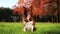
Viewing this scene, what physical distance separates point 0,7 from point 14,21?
9.6 inches

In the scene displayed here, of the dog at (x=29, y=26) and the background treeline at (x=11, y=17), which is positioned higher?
the background treeline at (x=11, y=17)

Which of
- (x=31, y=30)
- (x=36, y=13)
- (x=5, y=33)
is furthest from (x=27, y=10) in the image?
(x=5, y=33)

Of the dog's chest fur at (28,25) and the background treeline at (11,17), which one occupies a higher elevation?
the background treeline at (11,17)

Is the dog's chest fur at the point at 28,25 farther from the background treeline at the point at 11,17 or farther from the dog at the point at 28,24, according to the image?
the background treeline at the point at 11,17

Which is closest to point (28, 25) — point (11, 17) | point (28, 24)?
point (28, 24)

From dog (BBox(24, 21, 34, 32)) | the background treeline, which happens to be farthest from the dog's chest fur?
the background treeline

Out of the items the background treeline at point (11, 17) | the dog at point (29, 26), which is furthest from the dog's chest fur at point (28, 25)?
the background treeline at point (11, 17)

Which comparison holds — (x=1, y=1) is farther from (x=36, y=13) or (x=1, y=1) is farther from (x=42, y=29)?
(x=42, y=29)

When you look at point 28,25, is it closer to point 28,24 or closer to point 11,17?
point 28,24

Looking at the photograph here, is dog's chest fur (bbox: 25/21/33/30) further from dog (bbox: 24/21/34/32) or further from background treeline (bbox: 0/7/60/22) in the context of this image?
background treeline (bbox: 0/7/60/22)

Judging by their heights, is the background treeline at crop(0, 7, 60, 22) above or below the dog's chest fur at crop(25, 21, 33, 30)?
above

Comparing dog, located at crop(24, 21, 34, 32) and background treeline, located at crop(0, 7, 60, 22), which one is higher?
background treeline, located at crop(0, 7, 60, 22)

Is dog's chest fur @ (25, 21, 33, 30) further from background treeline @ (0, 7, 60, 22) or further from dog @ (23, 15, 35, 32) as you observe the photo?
background treeline @ (0, 7, 60, 22)

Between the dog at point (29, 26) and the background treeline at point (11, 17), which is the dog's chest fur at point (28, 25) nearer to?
the dog at point (29, 26)
